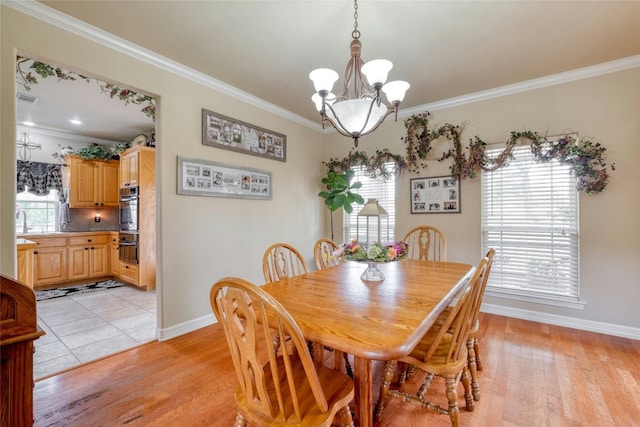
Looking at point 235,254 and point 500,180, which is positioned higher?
point 500,180

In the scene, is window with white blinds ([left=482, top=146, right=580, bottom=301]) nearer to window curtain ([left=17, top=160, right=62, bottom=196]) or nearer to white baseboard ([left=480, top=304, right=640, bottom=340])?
white baseboard ([left=480, top=304, right=640, bottom=340])

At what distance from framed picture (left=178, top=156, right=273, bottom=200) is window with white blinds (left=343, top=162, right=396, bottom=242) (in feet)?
4.65

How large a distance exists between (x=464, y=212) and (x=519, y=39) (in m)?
1.84

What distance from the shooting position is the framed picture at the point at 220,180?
2.88m

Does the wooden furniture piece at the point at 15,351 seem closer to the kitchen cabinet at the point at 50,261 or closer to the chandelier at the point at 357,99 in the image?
the chandelier at the point at 357,99

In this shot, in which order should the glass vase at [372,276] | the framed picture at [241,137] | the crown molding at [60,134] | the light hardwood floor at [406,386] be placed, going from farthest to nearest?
the crown molding at [60,134] < the framed picture at [241,137] < the glass vase at [372,276] < the light hardwood floor at [406,386]

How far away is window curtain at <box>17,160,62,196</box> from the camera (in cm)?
471

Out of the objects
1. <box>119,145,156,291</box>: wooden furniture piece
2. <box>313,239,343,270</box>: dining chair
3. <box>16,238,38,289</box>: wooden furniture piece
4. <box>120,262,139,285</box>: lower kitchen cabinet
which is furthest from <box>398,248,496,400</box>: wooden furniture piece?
<box>120,262,139,285</box>: lower kitchen cabinet

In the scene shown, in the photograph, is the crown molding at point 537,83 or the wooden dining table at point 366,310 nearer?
the wooden dining table at point 366,310

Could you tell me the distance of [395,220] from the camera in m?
4.01

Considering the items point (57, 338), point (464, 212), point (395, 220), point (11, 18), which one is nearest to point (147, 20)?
point (11, 18)

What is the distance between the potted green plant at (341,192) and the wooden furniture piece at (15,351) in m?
3.50

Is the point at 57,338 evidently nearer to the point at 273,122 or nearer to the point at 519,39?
the point at 273,122

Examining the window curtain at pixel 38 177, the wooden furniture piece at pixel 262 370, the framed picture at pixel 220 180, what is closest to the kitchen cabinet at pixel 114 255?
the window curtain at pixel 38 177
